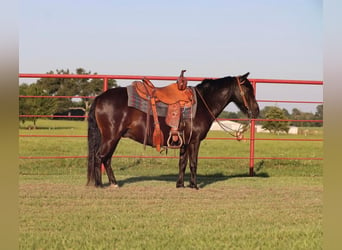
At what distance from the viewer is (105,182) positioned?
6.68 m

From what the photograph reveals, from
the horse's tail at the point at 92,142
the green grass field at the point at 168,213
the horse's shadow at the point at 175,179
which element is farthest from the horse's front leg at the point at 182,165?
the horse's tail at the point at 92,142

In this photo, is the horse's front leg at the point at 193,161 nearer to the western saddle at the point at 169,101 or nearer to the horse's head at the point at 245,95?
the western saddle at the point at 169,101

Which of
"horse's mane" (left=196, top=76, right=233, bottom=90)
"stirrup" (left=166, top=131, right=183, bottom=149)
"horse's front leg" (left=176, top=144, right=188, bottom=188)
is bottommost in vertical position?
"horse's front leg" (left=176, top=144, right=188, bottom=188)

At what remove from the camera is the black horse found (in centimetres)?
585

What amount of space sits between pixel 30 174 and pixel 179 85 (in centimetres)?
311

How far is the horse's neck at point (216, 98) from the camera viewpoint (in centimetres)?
630

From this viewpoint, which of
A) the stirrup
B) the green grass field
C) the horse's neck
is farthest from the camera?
the horse's neck

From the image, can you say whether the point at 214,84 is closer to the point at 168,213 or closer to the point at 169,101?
the point at 169,101

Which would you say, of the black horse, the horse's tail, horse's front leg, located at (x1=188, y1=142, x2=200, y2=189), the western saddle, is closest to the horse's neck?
the black horse

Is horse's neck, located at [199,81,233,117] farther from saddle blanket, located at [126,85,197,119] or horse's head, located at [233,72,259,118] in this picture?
saddle blanket, located at [126,85,197,119]

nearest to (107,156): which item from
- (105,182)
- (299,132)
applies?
(105,182)

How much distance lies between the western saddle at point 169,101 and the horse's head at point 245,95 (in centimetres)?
67

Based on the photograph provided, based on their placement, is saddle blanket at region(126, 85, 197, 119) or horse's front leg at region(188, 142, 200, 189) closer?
saddle blanket at region(126, 85, 197, 119)
